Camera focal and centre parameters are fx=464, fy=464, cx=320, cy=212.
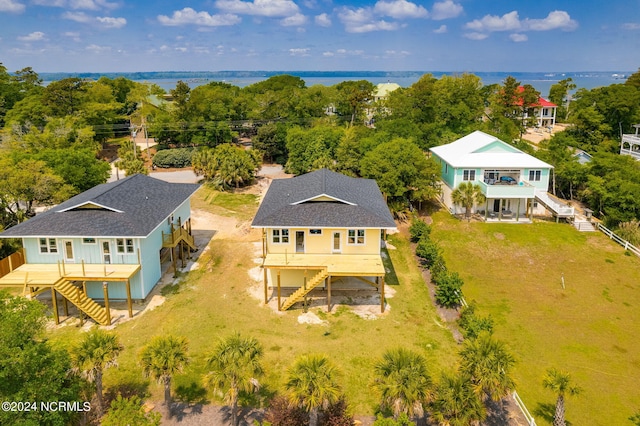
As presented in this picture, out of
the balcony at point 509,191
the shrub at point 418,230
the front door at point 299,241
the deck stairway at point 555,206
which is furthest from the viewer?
the deck stairway at point 555,206

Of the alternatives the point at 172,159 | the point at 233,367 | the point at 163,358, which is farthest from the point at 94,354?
the point at 172,159

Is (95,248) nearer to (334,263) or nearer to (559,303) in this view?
(334,263)

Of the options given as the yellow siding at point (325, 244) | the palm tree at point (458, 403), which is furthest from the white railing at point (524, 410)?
the yellow siding at point (325, 244)

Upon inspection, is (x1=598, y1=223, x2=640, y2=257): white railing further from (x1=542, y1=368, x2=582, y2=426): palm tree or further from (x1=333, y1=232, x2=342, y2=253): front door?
(x1=333, y1=232, x2=342, y2=253): front door

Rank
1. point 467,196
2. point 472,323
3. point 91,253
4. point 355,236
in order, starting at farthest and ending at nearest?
Result: 1. point 467,196
2. point 355,236
3. point 91,253
4. point 472,323

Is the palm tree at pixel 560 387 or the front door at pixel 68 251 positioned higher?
the front door at pixel 68 251

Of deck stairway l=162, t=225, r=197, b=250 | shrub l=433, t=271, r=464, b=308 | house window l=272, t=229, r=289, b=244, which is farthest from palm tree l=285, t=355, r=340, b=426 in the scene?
deck stairway l=162, t=225, r=197, b=250

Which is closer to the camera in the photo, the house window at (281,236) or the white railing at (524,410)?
the white railing at (524,410)

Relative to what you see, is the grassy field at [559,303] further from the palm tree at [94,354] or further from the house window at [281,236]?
the palm tree at [94,354]
